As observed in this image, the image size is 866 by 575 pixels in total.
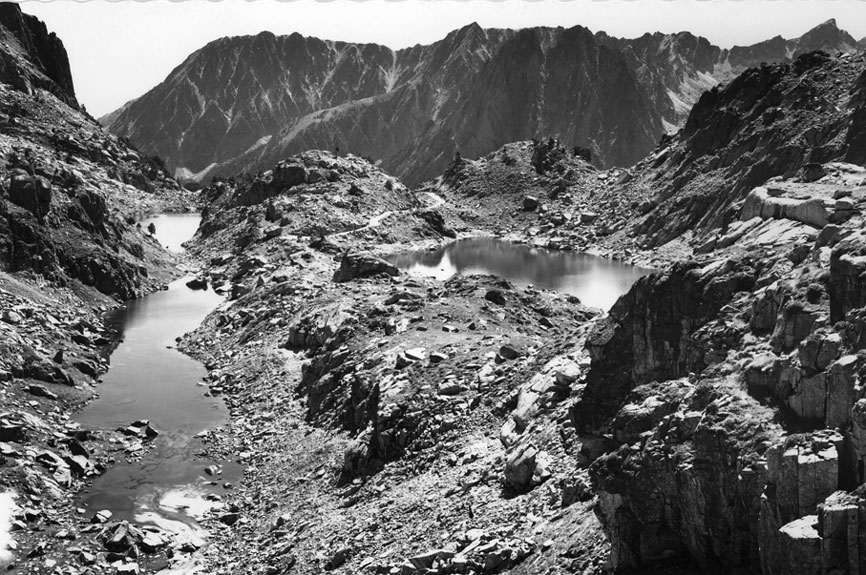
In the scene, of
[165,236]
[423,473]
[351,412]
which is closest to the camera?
[423,473]

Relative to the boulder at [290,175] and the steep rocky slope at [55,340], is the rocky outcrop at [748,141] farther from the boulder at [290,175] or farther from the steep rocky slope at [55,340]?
the steep rocky slope at [55,340]

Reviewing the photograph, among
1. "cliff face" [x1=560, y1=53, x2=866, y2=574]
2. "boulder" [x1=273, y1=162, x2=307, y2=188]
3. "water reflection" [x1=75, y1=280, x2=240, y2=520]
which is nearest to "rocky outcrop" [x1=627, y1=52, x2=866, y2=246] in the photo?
"boulder" [x1=273, y1=162, x2=307, y2=188]

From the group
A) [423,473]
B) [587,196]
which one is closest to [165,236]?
[587,196]

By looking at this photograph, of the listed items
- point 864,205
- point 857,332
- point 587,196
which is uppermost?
point 587,196

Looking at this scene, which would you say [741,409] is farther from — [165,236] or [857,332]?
[165,236]

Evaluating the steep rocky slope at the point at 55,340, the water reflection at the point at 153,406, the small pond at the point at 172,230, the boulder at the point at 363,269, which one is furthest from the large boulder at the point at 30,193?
the small pond at the point at 172,230

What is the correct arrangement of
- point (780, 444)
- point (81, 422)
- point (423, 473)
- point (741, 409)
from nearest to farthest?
1. point (780, 444)
2. point (741, 409)
3. point (423, 473)
4. point (81, 422)
